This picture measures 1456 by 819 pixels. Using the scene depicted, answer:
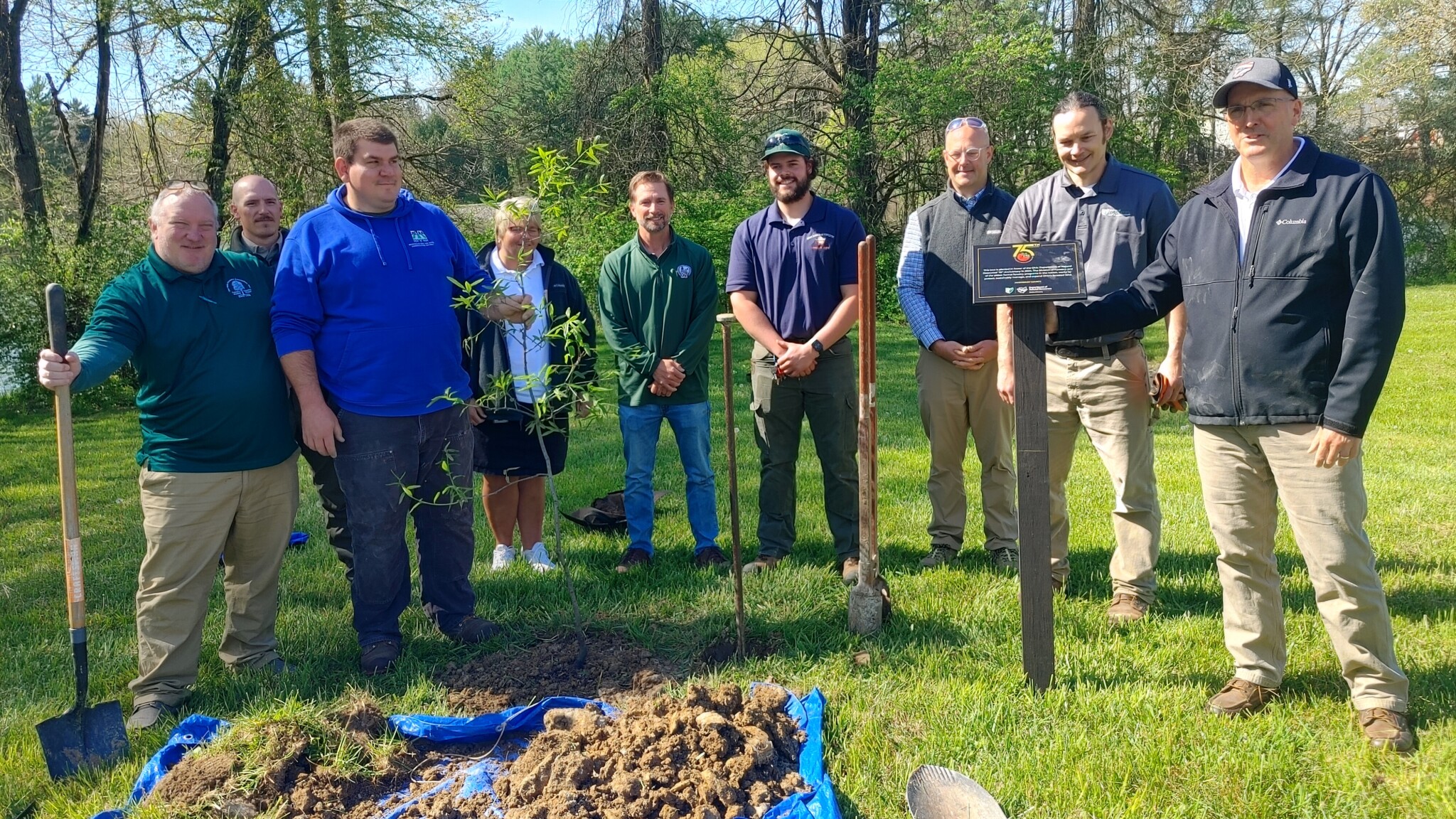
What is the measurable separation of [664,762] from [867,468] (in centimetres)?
166

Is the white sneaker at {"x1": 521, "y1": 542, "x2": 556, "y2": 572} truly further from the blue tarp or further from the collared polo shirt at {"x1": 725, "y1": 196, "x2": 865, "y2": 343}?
the collared polo shirt at {"x1": 725, "y1": 196, "x2": 865, "y2": 343}

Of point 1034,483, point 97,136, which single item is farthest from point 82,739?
point 97,136

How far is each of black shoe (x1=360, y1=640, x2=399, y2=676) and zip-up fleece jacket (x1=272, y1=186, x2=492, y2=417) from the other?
1084 millimetres

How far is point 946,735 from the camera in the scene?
339 cm

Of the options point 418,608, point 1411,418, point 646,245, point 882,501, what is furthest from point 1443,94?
point 418,608

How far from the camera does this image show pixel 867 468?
4.23 m

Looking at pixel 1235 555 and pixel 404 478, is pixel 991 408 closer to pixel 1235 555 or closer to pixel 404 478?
pixel 1235 555

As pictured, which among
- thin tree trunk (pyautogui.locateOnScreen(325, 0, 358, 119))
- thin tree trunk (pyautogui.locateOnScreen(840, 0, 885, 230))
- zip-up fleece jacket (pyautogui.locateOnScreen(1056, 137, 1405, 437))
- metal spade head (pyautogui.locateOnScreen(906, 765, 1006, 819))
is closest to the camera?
metal spade head (pyautogui.locateOnScreen(906, 765, 1006, 819))

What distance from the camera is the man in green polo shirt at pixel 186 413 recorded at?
3854 mm

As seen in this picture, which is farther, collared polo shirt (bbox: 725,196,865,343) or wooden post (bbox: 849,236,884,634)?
collared polo shirt (bbox: 725,196,865,343)

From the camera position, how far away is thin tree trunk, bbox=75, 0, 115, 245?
15.5m

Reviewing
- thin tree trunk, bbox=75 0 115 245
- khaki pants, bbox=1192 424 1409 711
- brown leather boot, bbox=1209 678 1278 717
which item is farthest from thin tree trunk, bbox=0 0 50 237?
brown leather boot, bbox=1209 678 1278 717

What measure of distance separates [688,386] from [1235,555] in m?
2.94

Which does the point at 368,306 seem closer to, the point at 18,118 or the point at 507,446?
the point at 507,446
